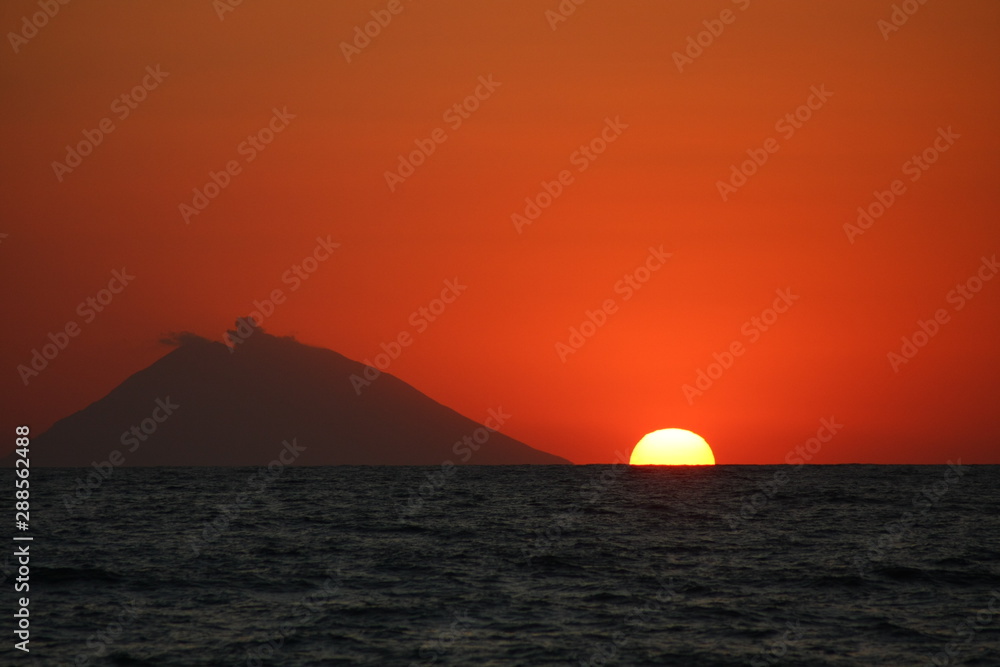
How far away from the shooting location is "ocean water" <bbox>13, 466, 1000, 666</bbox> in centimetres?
2548

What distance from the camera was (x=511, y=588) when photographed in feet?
110

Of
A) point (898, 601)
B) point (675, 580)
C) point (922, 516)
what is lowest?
point (675, 580)

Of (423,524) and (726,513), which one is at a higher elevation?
(726,513)

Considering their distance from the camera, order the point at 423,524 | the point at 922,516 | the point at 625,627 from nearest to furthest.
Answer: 1. the point at 625,627
2. the point at 423,524
3. the point at 922,516

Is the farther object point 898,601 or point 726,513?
point 726,513

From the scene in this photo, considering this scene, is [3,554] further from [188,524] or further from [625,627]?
[625,627]

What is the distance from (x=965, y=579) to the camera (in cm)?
3588

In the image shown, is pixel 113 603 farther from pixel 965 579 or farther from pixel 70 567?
pixel 965 579

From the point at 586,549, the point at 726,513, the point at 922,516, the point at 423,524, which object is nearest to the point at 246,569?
the point at 586,549

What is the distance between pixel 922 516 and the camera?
61.7 meters

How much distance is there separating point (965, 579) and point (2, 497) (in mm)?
73201

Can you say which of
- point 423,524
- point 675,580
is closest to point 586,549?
point 675,580

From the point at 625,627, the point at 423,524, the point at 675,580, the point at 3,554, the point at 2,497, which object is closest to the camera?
the point at 625,627

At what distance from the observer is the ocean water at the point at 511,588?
2548 cm
